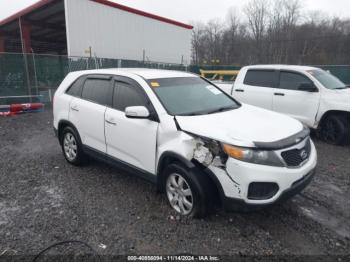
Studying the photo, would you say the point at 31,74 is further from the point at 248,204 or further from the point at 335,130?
the point at 248,204

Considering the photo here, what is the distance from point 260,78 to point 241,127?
4.57 m

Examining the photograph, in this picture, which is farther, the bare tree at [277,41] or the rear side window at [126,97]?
the bare tree at [277,41]

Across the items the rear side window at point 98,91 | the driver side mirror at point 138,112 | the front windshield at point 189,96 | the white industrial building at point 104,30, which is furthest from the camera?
the white industrial building at point 104,30

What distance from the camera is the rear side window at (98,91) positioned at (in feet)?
13.3

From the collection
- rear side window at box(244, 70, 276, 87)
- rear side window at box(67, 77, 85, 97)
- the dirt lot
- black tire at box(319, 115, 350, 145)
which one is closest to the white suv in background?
rear side window at box(67, 77, 85, 97)

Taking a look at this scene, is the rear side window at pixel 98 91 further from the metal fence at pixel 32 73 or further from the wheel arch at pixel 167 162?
the metal fence at pixel 32 73

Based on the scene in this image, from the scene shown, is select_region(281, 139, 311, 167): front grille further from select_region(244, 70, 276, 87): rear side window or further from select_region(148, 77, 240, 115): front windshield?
select_region(244, 70, 276, 87): rear side window

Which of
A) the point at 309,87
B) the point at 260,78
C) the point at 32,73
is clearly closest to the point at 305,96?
the point at 309,87

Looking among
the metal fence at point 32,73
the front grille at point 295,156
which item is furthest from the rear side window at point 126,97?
the metal fence at point 32,73

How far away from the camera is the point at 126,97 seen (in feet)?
12.5

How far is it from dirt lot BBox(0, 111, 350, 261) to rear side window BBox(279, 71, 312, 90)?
8.06 feet

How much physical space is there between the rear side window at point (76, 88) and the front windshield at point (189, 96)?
1.62 meters

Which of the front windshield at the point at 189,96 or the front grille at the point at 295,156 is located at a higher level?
the front windshield at the point at 189,96

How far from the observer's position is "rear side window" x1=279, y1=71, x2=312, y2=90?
638 centimetres
